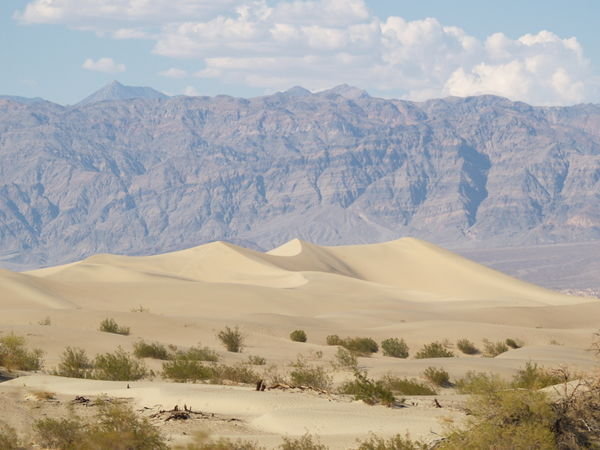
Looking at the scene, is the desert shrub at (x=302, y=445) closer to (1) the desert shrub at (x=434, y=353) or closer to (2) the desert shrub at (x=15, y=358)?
(2) the desert shrub at (x=15, y=358)

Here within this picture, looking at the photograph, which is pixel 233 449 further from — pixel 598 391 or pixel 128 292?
pixel 128 292

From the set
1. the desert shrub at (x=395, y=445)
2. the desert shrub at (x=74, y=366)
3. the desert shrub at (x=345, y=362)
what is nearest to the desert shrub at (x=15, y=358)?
the desert shrub at (x=74, y=366)

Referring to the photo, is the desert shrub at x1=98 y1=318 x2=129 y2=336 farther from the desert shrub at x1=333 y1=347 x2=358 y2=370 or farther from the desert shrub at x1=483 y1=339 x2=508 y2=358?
the desert shrub at x1=483 y1=339 x2=508 y2=358

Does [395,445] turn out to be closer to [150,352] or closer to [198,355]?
[198,355]

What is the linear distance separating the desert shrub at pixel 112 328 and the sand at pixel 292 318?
0.39 metres

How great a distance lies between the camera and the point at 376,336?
3425 cm

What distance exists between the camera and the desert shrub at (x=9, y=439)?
34.9 feet

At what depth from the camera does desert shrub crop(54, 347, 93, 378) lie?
722 inches

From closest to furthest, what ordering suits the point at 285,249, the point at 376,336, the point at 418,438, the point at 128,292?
1. the point at 418,438
2. the point at 376,336
3. the point at 128,292
4. the point at 285,249

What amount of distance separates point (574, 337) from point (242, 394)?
85.7 feet

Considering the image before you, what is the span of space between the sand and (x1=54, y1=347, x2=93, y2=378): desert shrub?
0.89m

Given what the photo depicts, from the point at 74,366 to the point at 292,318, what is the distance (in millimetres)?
20703

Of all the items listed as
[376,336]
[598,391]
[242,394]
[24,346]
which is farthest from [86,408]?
[376,336]

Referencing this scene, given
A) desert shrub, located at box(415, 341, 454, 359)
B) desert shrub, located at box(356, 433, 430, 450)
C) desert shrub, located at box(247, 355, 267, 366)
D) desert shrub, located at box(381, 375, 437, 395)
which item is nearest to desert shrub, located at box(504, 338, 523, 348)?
desert shrub, located at box(415, 341, 454, 359)
